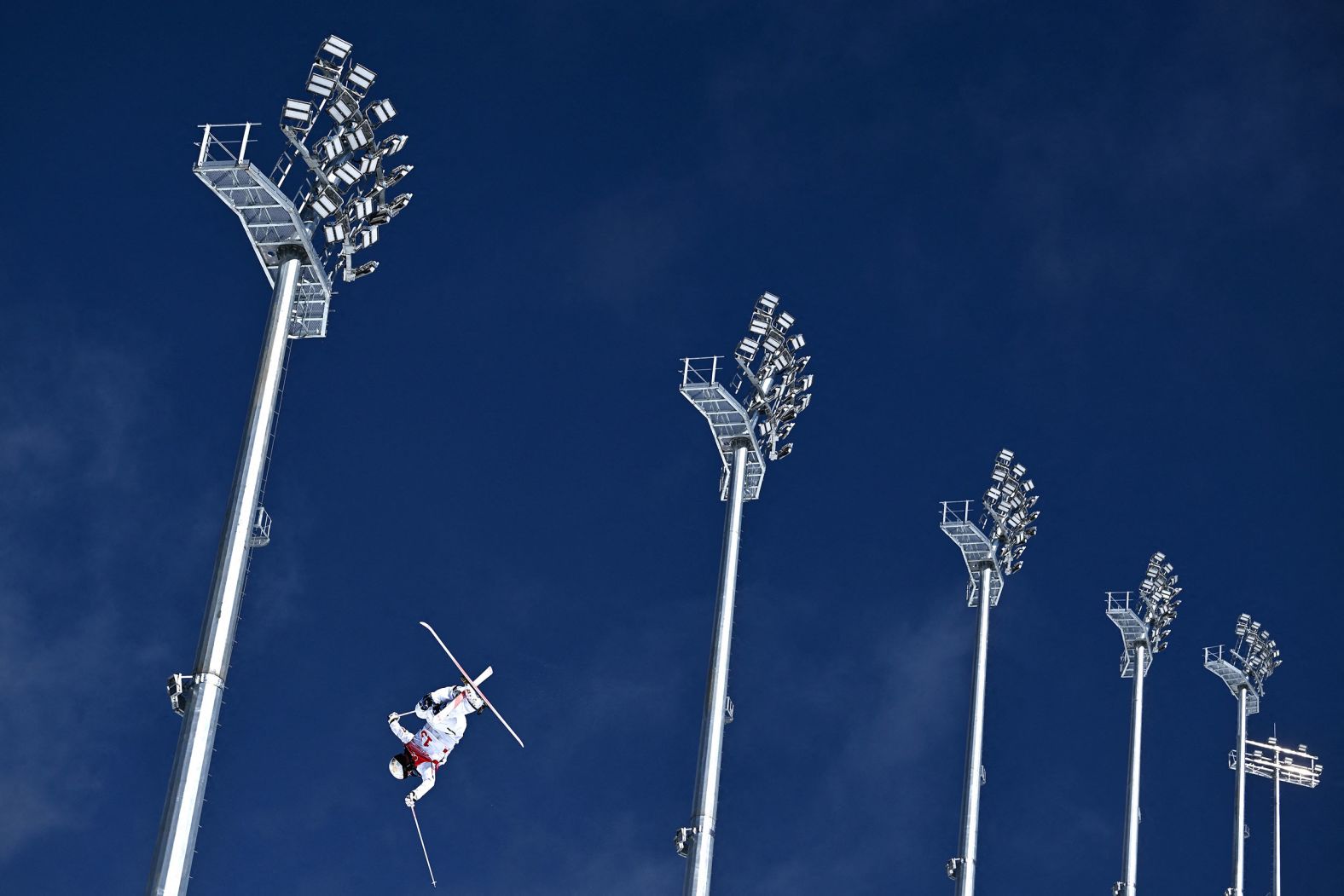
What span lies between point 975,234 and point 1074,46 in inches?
550

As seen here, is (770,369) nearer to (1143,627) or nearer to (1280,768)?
(1143,627)

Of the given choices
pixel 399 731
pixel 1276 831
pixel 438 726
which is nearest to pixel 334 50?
pixel 399 731

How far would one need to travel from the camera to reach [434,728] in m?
45.1

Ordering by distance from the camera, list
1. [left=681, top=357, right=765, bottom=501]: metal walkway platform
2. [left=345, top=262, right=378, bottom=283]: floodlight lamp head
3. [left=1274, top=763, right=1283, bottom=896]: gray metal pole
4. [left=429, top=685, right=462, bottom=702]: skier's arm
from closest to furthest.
A: [left=345, top=262, right=378, bottom=283]: floodlight lamp head → [left=429, top=685, right=462, bottom=702]: skier's arm → [left=681, top=357, right=765, bottom=501]: metal walkway platform → [left=1274, top=763, right=1283, bottom=896]: gray metal pole

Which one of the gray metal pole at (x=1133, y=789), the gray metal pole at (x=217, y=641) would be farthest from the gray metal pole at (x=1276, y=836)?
Result: the gray metal pole at (x=217, y=641)

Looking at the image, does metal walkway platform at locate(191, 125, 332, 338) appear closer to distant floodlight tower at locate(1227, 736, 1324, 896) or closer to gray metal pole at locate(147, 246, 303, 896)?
gray metal pole at locate(147, 246, 303, 896)

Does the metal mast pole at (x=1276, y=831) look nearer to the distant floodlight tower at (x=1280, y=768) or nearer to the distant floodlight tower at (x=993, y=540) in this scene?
the distant floodlight tower at (x=1280, y=768)

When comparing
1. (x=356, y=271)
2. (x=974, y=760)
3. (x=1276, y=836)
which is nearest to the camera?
(x=356, y=271)

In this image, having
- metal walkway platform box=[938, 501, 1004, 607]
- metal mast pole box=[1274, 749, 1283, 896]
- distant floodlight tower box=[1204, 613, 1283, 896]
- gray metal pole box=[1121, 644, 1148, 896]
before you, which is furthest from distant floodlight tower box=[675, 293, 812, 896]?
metal mast pole box=[1274, 749, 1283, 896]

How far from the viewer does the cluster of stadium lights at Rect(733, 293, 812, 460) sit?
4969 cm

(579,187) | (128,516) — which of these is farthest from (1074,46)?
(128,516)

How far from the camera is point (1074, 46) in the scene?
4400 inches

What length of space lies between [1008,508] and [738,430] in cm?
1531

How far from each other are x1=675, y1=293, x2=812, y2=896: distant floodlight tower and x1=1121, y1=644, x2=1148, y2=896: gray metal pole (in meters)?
23.8
